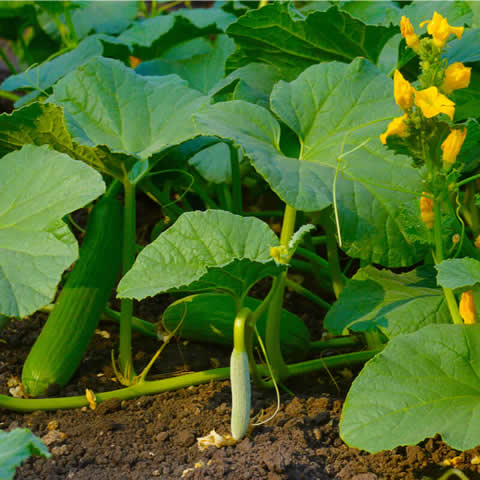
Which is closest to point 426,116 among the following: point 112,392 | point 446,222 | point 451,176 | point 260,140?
point 451,176

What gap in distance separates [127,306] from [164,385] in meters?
0.20

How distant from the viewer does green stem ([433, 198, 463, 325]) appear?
4.41 feet

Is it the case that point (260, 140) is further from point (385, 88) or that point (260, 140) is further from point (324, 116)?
point (385, 88)

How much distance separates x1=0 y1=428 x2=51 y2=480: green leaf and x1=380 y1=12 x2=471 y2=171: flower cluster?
0.75 metres

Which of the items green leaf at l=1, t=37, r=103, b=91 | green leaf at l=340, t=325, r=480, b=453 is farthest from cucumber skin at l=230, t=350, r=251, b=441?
green leaf at l=1, t=37, r=103, b=91

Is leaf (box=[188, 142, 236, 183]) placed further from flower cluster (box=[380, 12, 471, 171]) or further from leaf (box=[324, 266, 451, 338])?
flower cluster (box=[380, 12, 471, 171])

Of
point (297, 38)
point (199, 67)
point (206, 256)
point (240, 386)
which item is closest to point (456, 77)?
point (206, 256)

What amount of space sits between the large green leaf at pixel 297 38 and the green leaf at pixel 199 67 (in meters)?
0.34

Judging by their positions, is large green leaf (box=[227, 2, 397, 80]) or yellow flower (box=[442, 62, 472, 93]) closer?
yellow flower (box=[442, 62, 472, 93])

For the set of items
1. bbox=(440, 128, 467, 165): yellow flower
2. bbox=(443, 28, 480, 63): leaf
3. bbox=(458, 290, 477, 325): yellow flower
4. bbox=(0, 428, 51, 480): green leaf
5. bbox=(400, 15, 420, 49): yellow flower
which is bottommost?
bbox=(458, 290, 477, 325): yellow flower

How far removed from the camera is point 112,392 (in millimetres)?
1585

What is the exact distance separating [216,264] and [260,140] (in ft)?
1.15

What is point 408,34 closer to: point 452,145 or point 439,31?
point 439,31

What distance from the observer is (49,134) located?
5.58 feet
